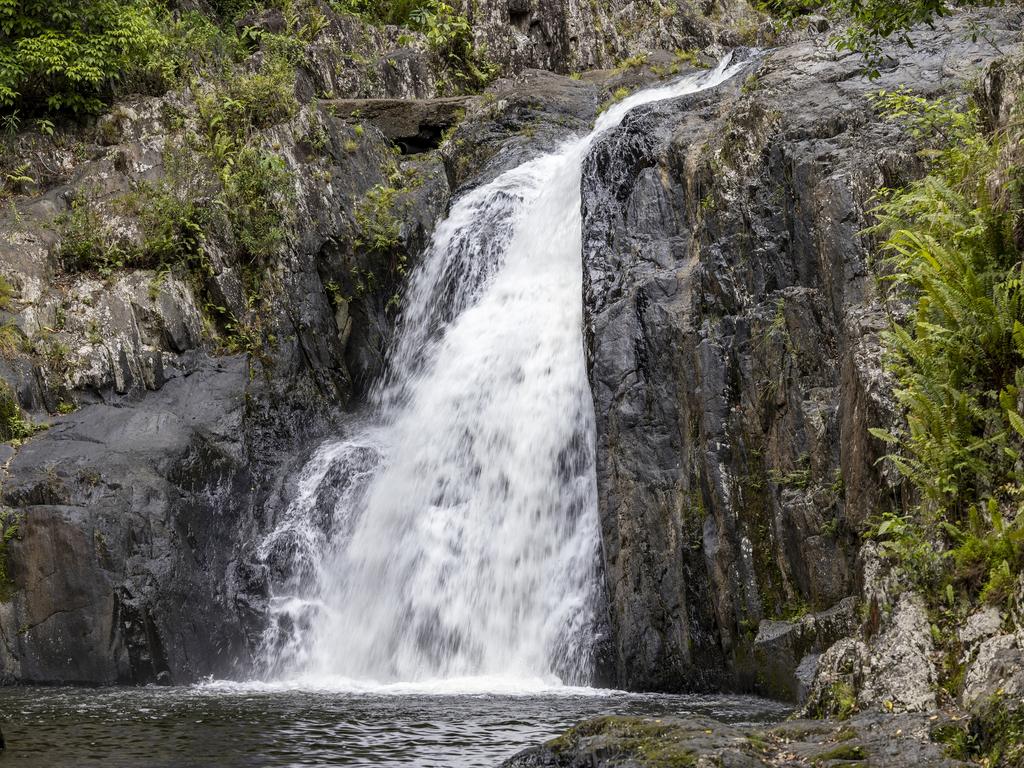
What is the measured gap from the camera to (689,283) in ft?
42.9

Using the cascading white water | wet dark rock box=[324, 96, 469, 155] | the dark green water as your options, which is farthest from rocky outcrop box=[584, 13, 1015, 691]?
wet dark rock box=[324, 96, 469, 155]

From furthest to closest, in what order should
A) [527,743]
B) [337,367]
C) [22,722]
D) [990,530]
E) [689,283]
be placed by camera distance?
[337,367], [689,283], [22,722], [527,743], [990,530]

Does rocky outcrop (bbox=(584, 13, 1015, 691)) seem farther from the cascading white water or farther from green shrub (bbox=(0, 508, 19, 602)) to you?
green shrub (bbox=(0, 508, 19, 602))

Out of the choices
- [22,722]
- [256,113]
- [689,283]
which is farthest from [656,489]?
[256,113]

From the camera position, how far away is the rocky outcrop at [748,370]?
419 inches

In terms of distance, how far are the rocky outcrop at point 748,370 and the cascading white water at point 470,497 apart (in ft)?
3.82

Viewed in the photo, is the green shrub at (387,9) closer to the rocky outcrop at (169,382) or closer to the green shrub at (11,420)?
the rocky outcrop at (169,382)

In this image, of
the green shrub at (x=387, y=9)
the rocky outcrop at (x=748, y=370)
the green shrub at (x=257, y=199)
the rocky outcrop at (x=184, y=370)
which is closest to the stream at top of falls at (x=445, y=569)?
the rocky outcrop at (x=184, y=370)

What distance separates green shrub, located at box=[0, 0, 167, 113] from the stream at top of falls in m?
8.16

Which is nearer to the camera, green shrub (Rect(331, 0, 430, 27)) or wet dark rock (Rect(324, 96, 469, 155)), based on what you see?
wet dark rock (Rect(324, 96, 469, 155))

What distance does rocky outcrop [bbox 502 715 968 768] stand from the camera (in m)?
4.71

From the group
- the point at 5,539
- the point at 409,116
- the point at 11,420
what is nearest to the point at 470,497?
the point at 5,539

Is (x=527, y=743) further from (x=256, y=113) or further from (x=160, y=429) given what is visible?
(x=256, y=113)

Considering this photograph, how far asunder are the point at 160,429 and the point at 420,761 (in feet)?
33.7
